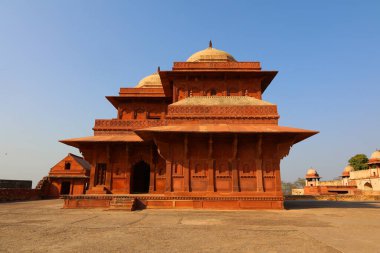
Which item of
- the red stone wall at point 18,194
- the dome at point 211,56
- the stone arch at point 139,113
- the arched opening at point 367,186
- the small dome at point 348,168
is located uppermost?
the dome at point 211,56

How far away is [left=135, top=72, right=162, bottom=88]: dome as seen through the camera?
2410 cm

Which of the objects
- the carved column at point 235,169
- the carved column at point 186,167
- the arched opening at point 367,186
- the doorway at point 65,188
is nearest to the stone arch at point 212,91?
the carved column at point 235,169

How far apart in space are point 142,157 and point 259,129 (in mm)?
8239

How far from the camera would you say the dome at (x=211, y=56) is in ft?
69.4

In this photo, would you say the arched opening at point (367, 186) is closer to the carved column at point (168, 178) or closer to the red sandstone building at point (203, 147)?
the red sandstone building at point (203, 147)

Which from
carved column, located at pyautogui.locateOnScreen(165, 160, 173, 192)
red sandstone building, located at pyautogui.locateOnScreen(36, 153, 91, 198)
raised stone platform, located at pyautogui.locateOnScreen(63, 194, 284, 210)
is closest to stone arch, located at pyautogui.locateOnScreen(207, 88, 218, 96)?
carved column, located at pyautogui.locateOnScreen(165, 160, 173, 192)

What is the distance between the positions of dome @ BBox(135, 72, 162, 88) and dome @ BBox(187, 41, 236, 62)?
4206 millimetres

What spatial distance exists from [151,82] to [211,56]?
684 centimetres

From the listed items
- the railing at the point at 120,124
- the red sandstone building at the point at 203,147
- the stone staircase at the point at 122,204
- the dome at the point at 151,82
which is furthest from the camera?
the dome at the point at 151,82

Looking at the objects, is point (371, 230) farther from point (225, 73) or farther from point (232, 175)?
point (225, 73)

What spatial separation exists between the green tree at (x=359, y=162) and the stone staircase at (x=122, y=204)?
5746 centimetres

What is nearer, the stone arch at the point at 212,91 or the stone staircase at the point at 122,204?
the stone staircase at the point at 122,204

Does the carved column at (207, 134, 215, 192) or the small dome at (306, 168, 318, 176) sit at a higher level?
the small dome at (306, 168, 318, 176)

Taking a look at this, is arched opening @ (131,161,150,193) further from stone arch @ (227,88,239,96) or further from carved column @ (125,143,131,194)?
stone arch @ (227,88,239,96)
